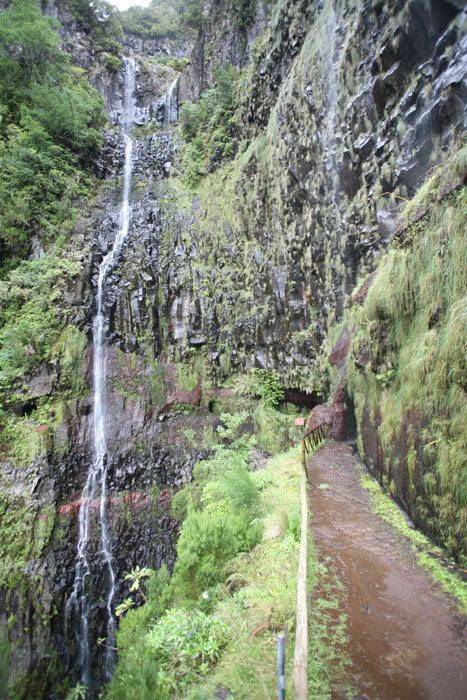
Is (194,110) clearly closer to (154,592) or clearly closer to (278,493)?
(278,493)

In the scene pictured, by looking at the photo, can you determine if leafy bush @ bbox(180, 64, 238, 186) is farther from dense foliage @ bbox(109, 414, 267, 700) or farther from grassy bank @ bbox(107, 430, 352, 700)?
grassy bank @ bbox(107, 430, 352, 700)

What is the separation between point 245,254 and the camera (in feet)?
50.8

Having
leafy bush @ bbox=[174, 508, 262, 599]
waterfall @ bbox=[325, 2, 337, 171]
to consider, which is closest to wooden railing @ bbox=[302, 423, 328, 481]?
leafy bush @ bbox=[174, 508, 262, 599]

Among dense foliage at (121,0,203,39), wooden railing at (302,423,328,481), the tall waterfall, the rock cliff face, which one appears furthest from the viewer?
dense foliage at (121,0,203,39)

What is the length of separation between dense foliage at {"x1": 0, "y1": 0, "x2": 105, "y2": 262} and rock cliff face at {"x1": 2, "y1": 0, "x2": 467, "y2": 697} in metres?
2.05

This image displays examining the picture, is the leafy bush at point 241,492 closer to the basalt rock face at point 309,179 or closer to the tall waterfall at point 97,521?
the basalt rock face at point 309,179

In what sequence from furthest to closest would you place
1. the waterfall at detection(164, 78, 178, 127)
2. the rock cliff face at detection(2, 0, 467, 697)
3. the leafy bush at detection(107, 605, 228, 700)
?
the waterfall at detection(164, 78, 178, 127) → the rock cliff face at detection(2, 0, 467, 697) → the leafy bush at detection(107, 605, 228, 700)

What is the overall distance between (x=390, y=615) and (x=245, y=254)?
14011mm

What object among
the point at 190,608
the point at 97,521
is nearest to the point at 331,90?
the point at 190,608

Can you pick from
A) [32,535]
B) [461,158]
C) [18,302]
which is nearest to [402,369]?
[461,158]

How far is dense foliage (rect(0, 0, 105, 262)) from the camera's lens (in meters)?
16.4

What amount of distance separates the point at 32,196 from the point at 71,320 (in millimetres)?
7426

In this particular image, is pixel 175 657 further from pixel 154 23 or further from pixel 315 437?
pixel 154 23

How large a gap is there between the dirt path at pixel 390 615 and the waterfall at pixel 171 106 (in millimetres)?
28281
